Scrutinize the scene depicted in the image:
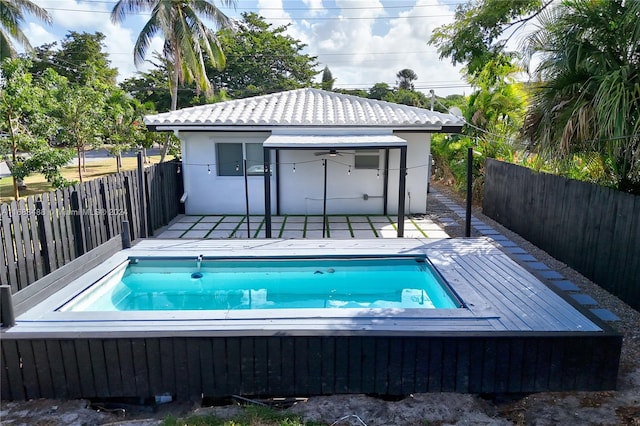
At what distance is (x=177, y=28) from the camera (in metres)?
19.7

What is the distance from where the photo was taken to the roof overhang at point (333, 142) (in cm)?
1009

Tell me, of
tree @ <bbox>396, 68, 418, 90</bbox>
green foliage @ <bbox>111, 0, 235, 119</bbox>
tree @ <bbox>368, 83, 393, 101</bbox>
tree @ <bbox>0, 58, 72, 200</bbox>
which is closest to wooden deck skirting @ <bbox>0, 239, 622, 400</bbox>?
tree @ <bbox>0, 58, 72, 200</bbox>

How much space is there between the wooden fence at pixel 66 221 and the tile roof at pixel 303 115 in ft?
6.77

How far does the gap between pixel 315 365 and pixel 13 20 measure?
24759 mm

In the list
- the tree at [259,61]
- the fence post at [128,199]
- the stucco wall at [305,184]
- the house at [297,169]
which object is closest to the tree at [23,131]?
the house at [297,169]

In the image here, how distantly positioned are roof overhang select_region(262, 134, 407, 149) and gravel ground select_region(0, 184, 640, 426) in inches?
261

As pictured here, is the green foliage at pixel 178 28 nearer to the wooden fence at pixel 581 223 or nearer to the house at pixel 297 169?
the house at pixel 297 169

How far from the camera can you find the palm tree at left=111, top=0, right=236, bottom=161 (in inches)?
758

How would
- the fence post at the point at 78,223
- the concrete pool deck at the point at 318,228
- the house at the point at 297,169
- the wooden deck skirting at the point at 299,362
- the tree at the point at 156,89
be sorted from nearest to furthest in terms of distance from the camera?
the wooden deck skirting at the point at 299,362, the fence post at the point at 78,223, the concrete pool deck at the point at 318,228, the house at the point at 297,169, the tree at the point at 156,89

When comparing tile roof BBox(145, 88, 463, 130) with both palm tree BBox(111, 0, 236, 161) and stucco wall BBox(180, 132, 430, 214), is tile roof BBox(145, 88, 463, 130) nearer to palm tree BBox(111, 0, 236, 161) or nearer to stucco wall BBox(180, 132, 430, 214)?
stucco wall BBox(180, 132, 430, 214)

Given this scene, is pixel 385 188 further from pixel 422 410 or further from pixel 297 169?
pixel 422 410

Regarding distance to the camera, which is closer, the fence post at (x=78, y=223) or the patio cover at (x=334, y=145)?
the fence post at (x=78, y=223)

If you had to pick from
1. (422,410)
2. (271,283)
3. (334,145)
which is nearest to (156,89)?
(334,145)

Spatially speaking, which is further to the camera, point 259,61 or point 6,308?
point 259,61
